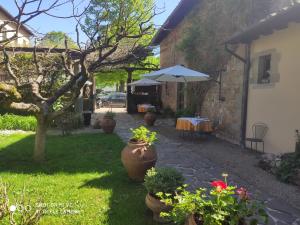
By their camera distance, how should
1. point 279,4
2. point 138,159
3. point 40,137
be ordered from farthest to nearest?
1. point 279,4
2. point 40,137
3. point 138,159

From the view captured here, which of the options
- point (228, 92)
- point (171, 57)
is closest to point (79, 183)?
point (228, 92)

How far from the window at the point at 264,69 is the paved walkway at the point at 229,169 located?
6.48ft

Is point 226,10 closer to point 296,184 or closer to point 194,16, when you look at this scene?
point 194,16

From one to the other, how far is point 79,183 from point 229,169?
3.14 meters

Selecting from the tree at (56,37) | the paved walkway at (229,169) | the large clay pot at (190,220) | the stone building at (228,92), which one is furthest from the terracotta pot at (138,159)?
the stone building at (228,92)

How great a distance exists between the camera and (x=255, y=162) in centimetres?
716

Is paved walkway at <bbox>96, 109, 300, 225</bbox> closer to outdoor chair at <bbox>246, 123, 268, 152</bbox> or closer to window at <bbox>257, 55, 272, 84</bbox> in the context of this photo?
outdoor chair at <bbox>246, 123, 268, 152</bbox>

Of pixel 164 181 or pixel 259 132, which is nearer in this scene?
pixel 164 181

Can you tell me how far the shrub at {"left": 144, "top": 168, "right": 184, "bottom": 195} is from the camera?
3.85 meters

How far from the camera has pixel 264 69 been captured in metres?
8.29

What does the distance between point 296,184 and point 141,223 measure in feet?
10.6

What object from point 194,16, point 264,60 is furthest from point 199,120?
point 194,16

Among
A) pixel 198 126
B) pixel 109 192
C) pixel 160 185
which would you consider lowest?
pixel 109 192

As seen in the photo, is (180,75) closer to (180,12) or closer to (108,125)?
(108,125)
